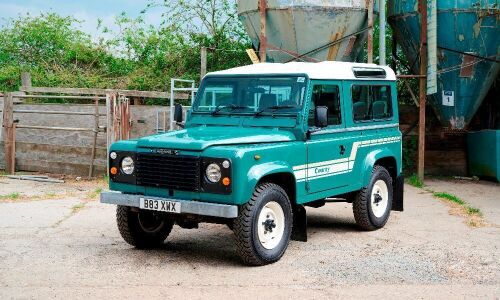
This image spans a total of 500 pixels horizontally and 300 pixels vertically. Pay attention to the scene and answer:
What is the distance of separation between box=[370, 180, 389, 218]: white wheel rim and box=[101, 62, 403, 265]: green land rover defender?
0.6 inches

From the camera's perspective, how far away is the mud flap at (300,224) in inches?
330

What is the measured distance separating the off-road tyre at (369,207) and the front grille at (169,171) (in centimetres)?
298

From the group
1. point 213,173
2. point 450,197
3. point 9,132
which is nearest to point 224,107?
point 213,173

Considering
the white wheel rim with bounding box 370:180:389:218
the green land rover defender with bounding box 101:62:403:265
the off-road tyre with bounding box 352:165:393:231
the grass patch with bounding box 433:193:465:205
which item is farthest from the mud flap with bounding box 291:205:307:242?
the grass patch with bounding box 433:193:465:205

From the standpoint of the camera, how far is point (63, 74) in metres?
23.1

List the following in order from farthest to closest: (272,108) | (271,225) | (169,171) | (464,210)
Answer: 1. (464,210)
2. (272,108)
3. (271,225)
4. (169,171)

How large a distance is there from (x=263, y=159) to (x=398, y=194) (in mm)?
3654

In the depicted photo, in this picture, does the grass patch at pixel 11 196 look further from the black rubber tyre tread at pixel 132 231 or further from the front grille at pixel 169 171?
the front grille at pixel 169 171

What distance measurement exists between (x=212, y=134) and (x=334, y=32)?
27.2 feet

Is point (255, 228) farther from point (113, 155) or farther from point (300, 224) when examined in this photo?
point (113, 155)

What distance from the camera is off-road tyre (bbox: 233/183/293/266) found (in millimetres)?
7316

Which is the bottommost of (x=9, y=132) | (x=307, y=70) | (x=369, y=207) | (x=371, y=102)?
(x=369, y=207)

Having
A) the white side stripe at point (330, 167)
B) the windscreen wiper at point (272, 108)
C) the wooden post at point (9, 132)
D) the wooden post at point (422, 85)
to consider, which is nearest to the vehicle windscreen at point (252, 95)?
the windscreen wiper at point (272, 108)

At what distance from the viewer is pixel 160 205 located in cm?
748
